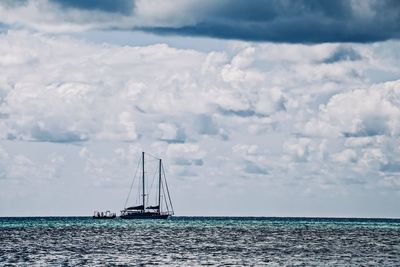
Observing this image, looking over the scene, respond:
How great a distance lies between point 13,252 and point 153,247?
64.5 feet

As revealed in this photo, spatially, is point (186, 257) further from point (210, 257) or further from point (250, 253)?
point (250, 253)

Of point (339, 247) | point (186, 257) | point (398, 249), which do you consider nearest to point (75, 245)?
point (186, 257)

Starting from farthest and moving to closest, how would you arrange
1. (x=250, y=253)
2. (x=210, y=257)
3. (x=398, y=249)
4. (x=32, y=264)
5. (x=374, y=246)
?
(x=374, y=246)
(x=398, y=249)
(x=250, y=253)
(x=210, y=257)
(x=32, y=264)

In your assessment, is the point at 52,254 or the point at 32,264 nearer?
the point at 32,264

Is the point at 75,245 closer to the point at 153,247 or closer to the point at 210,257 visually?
the point at 153,247

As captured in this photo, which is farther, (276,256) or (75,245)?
(75,245)

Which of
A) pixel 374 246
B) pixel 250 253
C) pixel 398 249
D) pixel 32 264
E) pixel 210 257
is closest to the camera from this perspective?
pixel 32 264

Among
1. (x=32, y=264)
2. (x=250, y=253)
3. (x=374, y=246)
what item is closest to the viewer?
(x=32, y=264)

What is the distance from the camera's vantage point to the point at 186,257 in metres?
88.1

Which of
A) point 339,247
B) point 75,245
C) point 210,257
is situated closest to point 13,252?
point 75,245

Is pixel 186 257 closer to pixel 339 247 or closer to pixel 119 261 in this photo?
pixel 119 261

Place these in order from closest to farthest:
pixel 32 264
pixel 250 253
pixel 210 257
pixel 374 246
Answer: pixel 32 264, pixel 210 257, pixel 250 253, pixel 374 246

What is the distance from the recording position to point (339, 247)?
109 m

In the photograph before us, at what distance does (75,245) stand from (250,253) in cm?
2834
